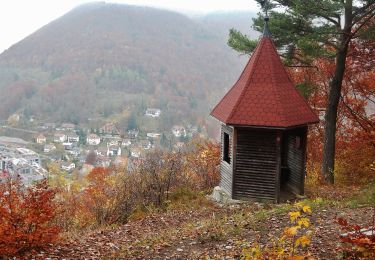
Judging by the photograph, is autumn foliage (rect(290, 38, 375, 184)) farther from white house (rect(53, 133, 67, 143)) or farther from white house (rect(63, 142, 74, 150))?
white house (rect(53, 133, 67, 143))

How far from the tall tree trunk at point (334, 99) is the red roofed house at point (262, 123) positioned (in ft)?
6.49

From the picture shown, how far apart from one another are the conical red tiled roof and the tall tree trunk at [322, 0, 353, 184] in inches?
87.6

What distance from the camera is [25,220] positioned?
260 inches

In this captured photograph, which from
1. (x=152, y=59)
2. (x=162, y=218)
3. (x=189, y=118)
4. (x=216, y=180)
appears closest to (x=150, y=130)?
(x=189, y=118)

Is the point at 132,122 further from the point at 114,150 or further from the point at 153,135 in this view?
the point at 114,150

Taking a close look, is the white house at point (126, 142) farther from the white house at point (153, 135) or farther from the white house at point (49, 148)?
the white house at point (49, 148)

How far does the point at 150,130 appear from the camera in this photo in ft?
227

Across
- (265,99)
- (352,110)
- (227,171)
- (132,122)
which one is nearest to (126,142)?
(132,122)

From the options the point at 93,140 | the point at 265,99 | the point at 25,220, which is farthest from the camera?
the point at 93,140

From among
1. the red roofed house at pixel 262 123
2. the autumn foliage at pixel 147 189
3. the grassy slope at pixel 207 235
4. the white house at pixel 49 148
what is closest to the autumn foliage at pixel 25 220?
the grassy slope at pixel 207 235

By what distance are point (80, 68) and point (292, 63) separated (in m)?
81.2

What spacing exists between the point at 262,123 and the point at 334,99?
377 cm

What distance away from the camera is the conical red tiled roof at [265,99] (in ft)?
34.4

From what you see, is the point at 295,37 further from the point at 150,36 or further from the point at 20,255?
the point at 150,36
